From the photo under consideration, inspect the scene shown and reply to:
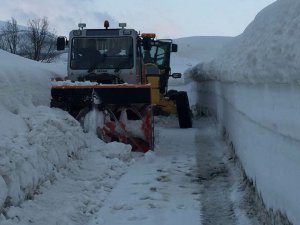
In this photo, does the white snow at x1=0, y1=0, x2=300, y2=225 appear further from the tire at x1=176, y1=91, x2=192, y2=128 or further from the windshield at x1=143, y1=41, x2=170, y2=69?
the windshield at x1=143, y1=41, x2=170, y2=69

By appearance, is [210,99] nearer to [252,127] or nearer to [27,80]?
[27,80]

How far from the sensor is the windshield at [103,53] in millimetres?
11539

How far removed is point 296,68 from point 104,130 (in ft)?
22.2

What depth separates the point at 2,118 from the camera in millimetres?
7336

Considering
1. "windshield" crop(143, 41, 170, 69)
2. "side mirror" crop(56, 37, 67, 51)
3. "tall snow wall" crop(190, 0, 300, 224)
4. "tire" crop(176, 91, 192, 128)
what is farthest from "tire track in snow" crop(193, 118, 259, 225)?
"windshield" crop(143, 41, 170, 69)

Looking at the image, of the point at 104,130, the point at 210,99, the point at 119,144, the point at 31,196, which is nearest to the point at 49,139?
the point at 31,196

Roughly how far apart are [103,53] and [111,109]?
1.66 metres

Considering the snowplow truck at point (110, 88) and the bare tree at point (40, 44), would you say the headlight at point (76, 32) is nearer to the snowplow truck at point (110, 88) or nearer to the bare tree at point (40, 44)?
the snowplow truck at point (110, 88)

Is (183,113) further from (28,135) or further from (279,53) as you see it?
(279,53)

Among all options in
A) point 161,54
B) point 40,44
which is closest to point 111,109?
point 161,54

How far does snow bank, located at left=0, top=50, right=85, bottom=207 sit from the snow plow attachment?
0.47 metres

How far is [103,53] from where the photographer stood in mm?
11594

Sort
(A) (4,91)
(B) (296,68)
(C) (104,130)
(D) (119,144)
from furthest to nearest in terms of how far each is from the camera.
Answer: (C) (104,130) < (D) (119,144) < (A) (4,91) < (B) (296,68)

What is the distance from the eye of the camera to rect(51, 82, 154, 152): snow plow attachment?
1001 cm
